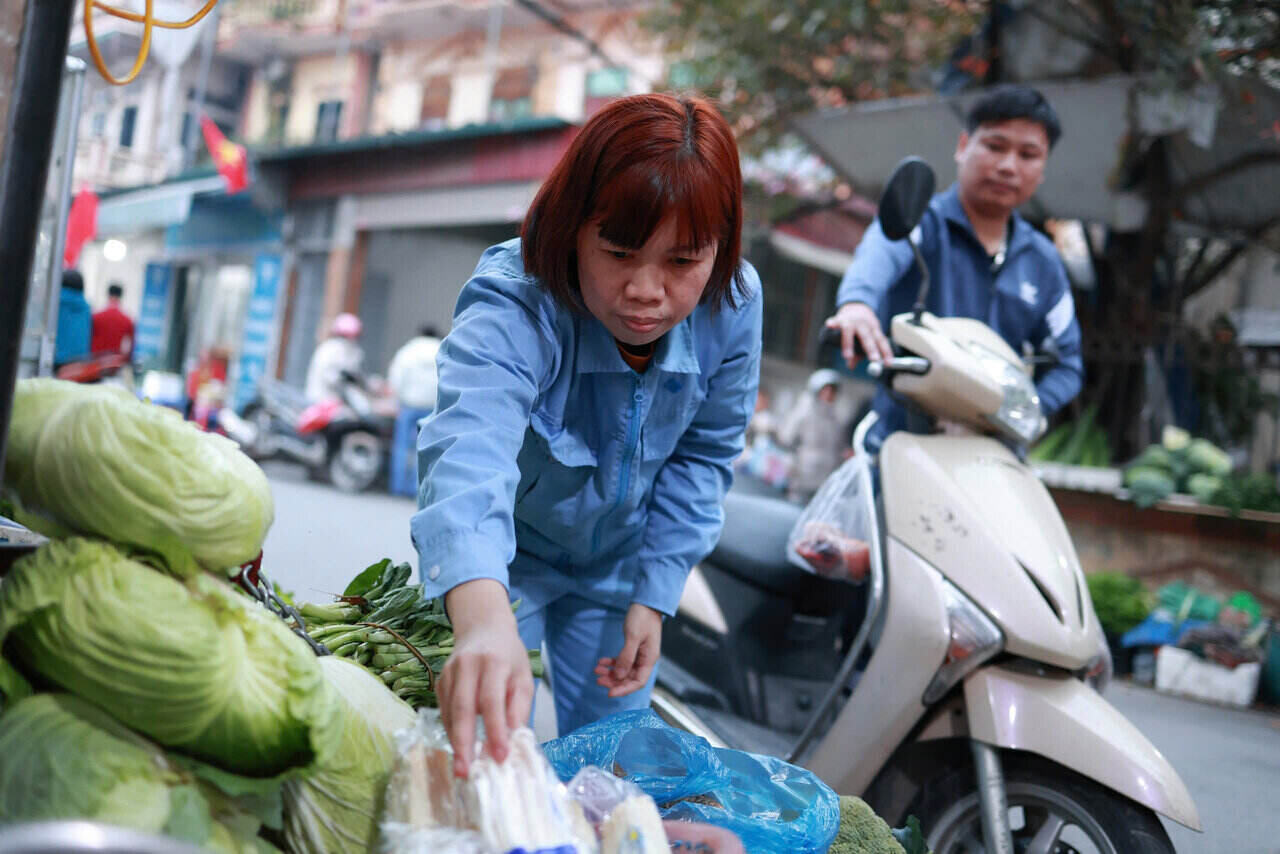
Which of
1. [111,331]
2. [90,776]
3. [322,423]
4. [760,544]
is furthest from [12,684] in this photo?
[322,423]

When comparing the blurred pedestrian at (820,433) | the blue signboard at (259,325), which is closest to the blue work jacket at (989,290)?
the blurred pedestrian at (820,433)

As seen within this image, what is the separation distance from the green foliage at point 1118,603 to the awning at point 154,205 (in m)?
6.68

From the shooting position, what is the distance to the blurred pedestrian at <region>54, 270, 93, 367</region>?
4.59 meters

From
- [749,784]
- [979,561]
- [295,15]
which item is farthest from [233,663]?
[295,15]

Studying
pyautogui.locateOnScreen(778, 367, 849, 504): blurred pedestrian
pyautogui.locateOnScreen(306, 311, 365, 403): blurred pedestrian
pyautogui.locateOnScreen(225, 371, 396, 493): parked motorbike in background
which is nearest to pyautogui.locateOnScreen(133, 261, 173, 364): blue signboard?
pyautogui.locateOnScreen(225, 371, 396, 493): parked motorbike in background

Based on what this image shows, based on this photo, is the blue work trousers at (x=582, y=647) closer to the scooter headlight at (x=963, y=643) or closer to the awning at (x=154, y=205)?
the scooter headlight at (x=963, y=643)

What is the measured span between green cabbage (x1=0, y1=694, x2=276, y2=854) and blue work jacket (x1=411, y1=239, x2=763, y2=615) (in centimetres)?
33

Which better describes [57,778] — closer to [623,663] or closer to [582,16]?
[623,663]

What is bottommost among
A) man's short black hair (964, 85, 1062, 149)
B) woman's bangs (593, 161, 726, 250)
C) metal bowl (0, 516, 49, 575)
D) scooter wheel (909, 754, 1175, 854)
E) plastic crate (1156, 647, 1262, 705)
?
plastic crate (1156, 647, 1262, 705)

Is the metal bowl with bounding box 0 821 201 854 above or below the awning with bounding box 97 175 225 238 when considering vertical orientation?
below

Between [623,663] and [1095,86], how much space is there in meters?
5.82

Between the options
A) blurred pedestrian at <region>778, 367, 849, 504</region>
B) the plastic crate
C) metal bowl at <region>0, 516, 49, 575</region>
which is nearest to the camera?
metal bowl at <region>0, 516, 49, 575</region>

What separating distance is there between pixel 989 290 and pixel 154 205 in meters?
10.3

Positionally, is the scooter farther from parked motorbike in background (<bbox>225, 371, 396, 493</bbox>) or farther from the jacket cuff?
parked motorbike in background (<bbox>225, 371, 396, 493</bbox>)
